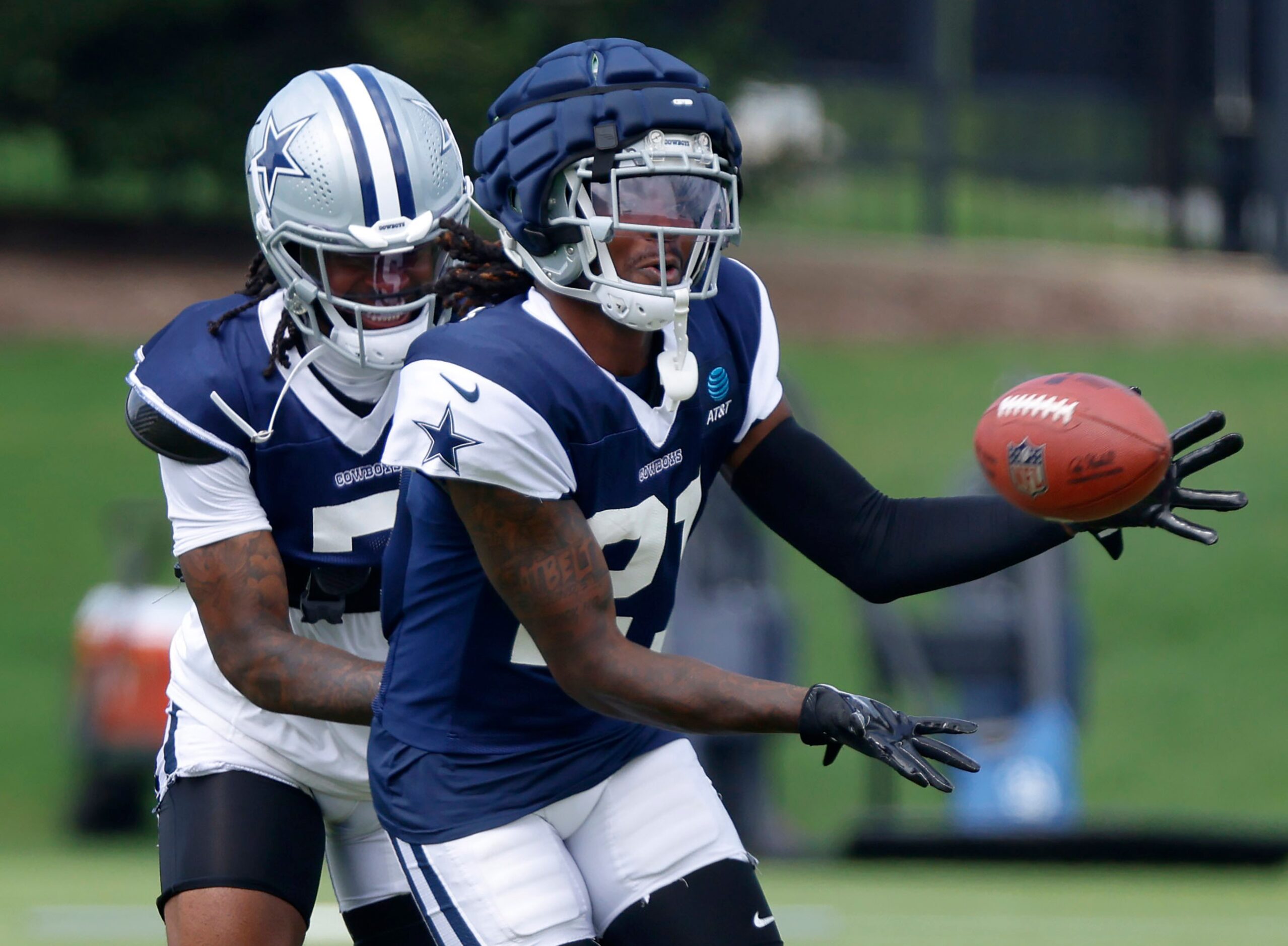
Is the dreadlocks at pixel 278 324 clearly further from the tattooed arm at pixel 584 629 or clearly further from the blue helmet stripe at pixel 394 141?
the tattooed arm at pixel 584 629

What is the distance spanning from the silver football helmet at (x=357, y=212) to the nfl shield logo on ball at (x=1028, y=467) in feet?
3.43

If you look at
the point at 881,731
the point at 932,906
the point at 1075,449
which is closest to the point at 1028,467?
the point at 1075,449

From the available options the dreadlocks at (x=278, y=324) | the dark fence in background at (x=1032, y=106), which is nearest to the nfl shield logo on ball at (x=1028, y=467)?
the dreadlocks at (x=278, y=324)

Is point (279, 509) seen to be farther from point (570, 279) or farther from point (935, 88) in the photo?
point (935, 88)

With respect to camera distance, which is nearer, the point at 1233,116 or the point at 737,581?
the point at 737,581

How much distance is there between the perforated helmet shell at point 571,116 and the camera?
2895 mm

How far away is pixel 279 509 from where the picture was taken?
346cm

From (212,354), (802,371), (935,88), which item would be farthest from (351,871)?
(935,88)

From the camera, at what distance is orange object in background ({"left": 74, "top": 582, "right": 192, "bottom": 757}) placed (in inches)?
366

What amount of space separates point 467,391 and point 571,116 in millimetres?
461

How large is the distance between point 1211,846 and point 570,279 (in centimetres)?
608

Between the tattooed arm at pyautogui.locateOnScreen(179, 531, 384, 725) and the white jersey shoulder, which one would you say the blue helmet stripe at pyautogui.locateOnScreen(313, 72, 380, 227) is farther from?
the white jersey shoulder

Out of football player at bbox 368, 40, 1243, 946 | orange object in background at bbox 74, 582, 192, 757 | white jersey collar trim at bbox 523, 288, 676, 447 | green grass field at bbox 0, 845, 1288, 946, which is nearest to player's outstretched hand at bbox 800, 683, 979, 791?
football player at bbox 368, 40, 1243, 946

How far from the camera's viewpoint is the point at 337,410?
3469 mm
